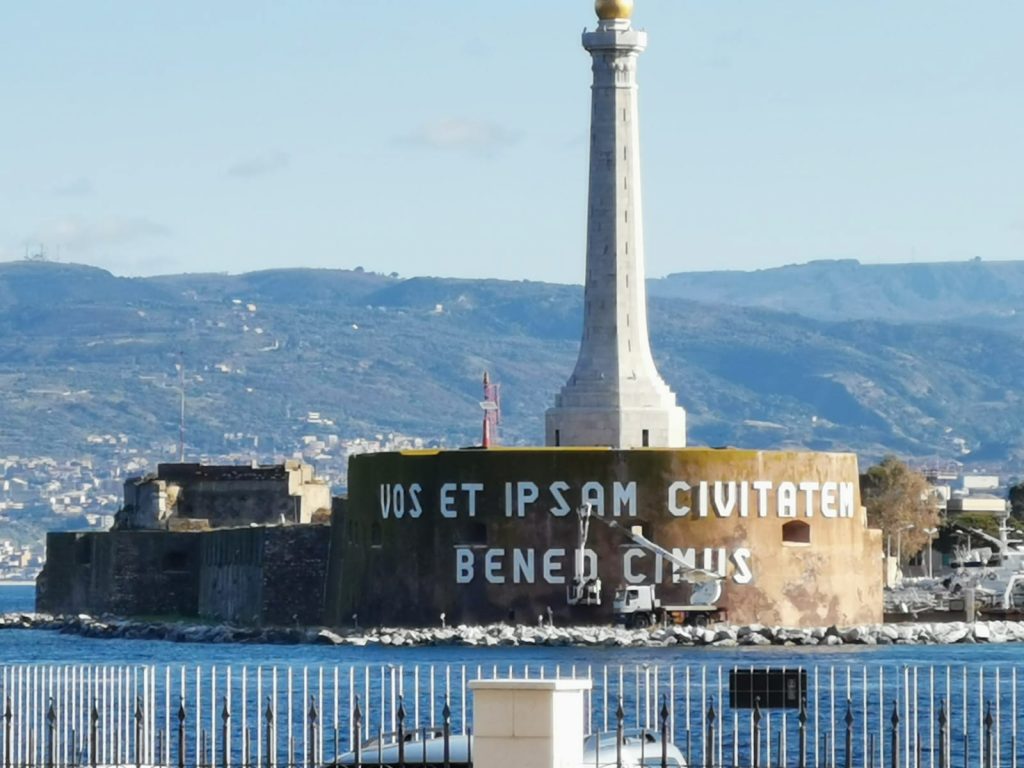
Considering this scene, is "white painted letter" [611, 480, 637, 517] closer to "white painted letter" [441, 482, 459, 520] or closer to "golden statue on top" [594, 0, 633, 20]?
"white painted letter" [441, 482, 459, 520]

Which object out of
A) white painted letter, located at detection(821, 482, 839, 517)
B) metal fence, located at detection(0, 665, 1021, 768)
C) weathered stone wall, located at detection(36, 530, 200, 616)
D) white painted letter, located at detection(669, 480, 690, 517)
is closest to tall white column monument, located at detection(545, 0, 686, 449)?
white painted letter, located at detection(669, 480, 690, 517)

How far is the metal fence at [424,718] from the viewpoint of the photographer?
116 feet

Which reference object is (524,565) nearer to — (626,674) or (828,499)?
(828,499)

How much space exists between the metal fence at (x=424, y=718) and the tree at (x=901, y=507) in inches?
2021

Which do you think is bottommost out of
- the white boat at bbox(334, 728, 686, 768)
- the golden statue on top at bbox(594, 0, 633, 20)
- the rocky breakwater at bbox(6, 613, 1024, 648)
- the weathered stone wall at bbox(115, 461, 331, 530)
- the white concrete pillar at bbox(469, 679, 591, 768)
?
the white boat at bbox(334, 728, 686, 768)

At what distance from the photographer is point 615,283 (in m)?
79.4

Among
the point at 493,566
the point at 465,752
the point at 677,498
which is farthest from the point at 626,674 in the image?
the point at 465,752

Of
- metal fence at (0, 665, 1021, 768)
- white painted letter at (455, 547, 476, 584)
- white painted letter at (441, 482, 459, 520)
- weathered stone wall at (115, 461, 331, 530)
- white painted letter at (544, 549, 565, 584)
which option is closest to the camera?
metal fence at (0, 665, 1021, 768)

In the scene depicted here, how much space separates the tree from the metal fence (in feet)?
168

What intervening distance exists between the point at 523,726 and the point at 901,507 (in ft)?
287

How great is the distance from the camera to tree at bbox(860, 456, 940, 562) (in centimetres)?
11475

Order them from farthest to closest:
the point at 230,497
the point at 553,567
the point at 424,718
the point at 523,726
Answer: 1. the point at 230,497
2. the point at 553,567
3. the point at 424,718
4. the point at 523,726

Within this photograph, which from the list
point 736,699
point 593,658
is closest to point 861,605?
point 593,658

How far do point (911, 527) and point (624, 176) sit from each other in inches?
1515
